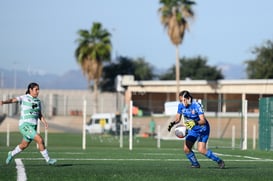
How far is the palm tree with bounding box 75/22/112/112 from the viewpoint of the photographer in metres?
77.8

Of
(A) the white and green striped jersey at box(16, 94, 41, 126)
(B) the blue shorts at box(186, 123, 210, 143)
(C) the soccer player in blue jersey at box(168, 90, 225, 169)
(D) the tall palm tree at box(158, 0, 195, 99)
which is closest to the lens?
(A) the white and green striped jersey at box(16, 94, 41, 126)

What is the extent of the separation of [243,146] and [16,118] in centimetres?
3812

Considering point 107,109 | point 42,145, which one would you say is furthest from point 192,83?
point 42,145

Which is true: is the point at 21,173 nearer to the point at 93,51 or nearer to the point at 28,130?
the point at 28,130

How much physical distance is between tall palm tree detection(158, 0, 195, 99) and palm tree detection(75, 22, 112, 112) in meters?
8.17

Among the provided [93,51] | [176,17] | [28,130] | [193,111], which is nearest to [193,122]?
[193,111]

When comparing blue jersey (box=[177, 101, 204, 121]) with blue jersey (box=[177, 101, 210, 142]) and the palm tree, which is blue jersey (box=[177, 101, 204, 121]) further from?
the palm tree

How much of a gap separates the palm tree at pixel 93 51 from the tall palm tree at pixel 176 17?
8167 millimetres

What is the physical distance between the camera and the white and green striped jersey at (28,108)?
16984mm

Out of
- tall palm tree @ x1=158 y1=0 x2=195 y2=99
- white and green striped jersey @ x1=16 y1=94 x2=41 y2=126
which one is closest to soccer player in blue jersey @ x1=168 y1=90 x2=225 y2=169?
white and green striped jersey @ x1=16 y1=94 x2=41 y2=126

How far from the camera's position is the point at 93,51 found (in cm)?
7781

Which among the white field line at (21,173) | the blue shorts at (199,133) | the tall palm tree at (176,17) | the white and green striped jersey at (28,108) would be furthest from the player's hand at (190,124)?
the tall palm tree at (176,17)

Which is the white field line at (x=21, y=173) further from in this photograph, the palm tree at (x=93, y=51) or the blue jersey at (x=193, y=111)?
the palm tree at (x=93, y=51)

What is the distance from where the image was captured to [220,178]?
1462cm
